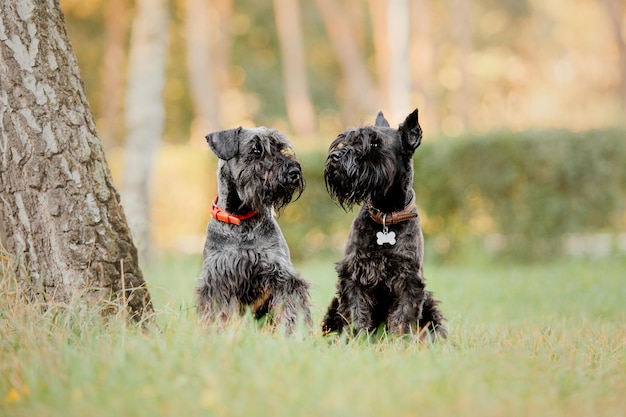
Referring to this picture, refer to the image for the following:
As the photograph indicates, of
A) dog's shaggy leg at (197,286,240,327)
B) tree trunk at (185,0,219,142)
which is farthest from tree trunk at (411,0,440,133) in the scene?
dog's shaggy leg at (197,286,240,327)

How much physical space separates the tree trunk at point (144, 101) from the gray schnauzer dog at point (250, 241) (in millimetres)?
6212

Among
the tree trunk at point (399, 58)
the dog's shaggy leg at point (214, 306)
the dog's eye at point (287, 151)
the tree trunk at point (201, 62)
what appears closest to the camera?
the dog's shaggy leg at point (214, 306)

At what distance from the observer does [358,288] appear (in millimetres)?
5215

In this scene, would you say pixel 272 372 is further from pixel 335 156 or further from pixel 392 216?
pixel 335 156

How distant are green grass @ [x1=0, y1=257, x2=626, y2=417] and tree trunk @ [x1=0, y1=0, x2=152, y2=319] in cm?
28

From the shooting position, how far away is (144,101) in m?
11.6

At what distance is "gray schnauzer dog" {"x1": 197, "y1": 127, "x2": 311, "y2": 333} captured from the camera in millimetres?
5055

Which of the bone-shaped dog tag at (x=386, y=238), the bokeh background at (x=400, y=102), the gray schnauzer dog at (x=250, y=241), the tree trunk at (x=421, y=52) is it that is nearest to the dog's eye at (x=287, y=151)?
the gray schnauzer dog at (x=250, y=241)

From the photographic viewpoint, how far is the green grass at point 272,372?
325cm

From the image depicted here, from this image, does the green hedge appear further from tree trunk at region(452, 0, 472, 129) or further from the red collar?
tree trunk at region(452, 0, 472, 129)

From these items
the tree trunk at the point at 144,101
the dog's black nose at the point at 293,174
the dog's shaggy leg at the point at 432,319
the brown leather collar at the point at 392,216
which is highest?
the tree trunk at the point at 144,101

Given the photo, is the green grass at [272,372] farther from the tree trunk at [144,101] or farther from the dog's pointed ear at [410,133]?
the tree trunk at [144,101]

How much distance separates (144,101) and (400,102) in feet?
29.3

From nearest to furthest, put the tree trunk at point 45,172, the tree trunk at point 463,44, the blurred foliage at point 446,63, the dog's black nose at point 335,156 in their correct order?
1. the tree trunk at point 45,172
2. the dog's black nose at point 335,156
3. the tree trunk at point 463,44
4. the blurred foliage at point 446,63
